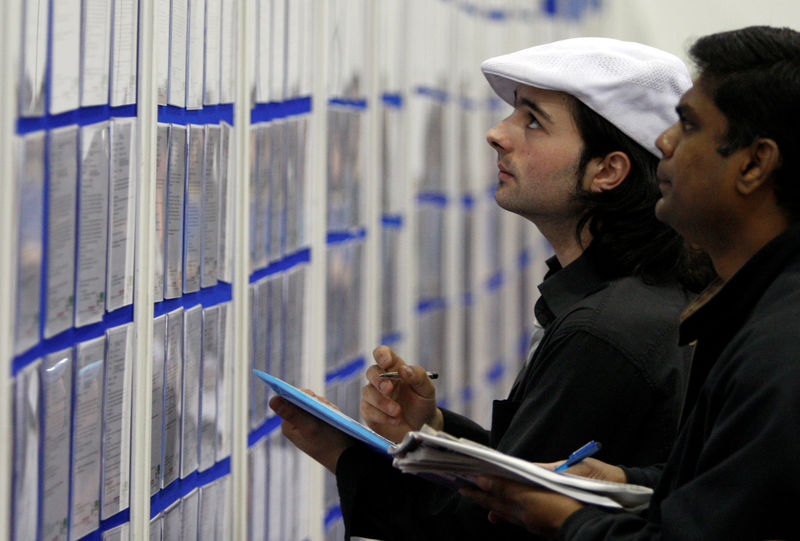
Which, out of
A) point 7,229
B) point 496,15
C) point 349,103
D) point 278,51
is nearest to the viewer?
point 7,229

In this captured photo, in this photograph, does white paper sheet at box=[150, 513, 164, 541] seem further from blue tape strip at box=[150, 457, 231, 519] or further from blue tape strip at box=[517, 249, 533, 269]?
blue tape strip at box=[517, 249, 533, 269]

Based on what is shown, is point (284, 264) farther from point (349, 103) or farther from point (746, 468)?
point (746, 468)

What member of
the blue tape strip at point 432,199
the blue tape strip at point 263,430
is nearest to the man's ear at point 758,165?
the blue tape strip at point 263,430

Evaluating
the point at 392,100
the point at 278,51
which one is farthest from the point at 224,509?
the point at 392,100

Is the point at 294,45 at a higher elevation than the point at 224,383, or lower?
higher

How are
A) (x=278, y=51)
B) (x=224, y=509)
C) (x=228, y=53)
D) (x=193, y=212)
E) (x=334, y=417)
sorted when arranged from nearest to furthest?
1. (x=334, y=417)
2. (x=193, y=212)
3. (x=228, y=53)
4. (x=224, y=509)
5. (x=278, y=51)

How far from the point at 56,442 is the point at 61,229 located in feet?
0.86

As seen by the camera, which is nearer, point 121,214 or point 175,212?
point 121,214

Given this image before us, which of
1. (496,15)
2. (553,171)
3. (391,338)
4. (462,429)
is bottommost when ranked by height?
(391,338)

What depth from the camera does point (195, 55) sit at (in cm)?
168

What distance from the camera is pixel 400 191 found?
2967mm

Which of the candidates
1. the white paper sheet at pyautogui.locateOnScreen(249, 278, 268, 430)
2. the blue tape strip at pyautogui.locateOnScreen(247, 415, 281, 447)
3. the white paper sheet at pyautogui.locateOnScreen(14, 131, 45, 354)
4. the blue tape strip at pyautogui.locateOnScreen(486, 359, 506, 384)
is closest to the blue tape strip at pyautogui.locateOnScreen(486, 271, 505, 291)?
the blue tape strip at pyautogui.locateOnScreen(486, 359, 506, 384)

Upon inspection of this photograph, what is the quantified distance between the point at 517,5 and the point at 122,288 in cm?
292

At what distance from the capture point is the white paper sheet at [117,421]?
1.44 metres
